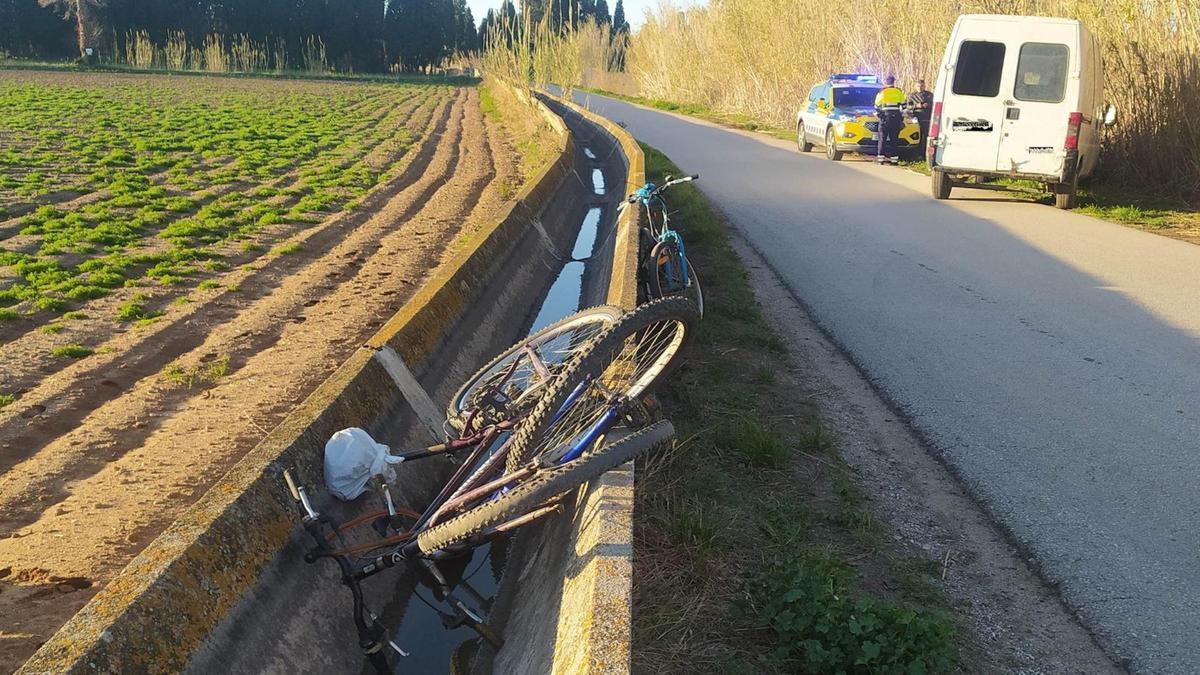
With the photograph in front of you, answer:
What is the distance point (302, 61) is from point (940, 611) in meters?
78.4

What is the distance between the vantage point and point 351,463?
15.3 ft

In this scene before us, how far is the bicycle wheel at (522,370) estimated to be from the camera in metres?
4.85

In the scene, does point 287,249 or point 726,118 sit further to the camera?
point 726,118

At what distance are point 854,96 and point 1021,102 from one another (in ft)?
25.1

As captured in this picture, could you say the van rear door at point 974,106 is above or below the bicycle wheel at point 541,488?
above

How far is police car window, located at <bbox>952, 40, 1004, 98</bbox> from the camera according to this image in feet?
44.5

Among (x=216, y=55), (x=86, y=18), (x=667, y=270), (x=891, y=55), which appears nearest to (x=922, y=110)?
(x=891, y=55)

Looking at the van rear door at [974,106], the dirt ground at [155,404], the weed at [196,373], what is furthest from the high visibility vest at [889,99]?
the weed at [196,373]

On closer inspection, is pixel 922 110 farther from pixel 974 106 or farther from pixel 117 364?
pixel 117 364

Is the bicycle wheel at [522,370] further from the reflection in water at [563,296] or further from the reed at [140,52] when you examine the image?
the reed at [140,52]

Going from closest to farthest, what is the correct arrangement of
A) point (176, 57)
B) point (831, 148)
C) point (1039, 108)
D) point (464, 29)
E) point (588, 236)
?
point (1039, 108) < point (588, 236) < point (831, 148) < point (176, 57) < point (464, 29)

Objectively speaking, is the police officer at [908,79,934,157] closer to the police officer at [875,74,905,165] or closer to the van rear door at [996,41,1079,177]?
the police officer at [875,74,905,165]

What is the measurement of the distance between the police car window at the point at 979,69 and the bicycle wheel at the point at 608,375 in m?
10.9

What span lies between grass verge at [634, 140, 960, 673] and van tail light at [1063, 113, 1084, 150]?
867cm
